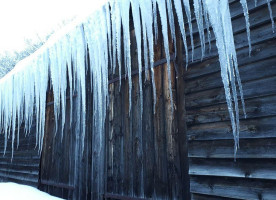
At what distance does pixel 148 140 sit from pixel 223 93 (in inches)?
46.0

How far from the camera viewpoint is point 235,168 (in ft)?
6.22

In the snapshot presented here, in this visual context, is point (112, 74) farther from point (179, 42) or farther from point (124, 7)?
point (179, 42)

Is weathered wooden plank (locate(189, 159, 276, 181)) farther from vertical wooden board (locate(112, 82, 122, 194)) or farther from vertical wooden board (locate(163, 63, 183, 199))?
vertical wooden board (locate(112, 82, 122, 194))

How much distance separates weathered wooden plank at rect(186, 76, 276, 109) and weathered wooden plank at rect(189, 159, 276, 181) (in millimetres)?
568

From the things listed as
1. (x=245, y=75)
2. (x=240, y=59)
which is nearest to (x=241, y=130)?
(x=245, y=75)

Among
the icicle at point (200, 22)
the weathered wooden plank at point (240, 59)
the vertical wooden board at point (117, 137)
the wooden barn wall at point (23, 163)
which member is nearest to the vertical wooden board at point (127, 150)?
the vertical wooden board at point (117, 137)

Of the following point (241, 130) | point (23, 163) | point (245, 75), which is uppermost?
point (245, 75)

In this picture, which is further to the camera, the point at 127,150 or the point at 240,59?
the point at 127,150

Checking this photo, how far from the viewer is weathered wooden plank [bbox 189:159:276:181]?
1718 millimetres

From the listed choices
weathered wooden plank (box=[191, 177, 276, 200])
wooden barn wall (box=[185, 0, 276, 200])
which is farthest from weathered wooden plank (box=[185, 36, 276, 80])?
weathered wooden plank (box=[191, 177, 276, 200])

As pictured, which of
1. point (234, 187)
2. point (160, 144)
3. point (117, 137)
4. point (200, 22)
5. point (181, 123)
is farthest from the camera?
point (117, 137)

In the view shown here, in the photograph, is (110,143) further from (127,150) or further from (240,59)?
(240,59)

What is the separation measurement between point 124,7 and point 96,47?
32.2 inches

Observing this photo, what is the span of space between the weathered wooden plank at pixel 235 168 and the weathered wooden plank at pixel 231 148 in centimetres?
5
